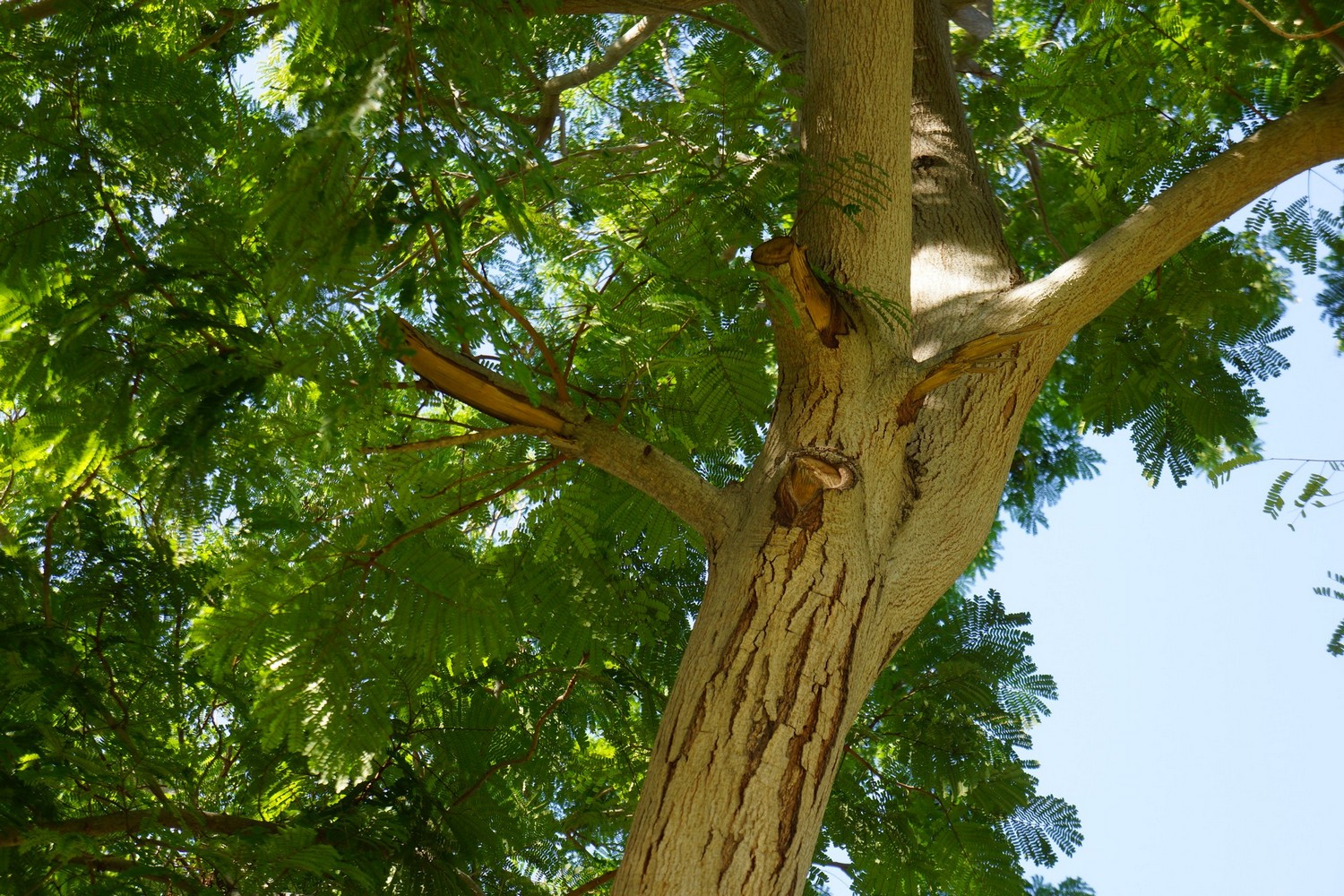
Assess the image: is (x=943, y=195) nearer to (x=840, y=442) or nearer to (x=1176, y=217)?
(x=1176, y=217)

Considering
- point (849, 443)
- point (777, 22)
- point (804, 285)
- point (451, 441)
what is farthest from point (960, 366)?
point (777, 22)

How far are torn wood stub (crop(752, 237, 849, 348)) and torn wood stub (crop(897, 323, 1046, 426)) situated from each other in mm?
272

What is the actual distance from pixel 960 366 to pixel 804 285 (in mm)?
492

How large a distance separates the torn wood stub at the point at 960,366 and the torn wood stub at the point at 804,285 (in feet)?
0.89

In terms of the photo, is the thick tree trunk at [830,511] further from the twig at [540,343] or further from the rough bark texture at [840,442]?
the twig at [540,343]

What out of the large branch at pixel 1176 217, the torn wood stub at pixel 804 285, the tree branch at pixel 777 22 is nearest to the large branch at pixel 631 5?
the tree branch at pixel 777 22

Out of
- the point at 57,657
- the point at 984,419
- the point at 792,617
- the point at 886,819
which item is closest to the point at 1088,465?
the point at 886,819

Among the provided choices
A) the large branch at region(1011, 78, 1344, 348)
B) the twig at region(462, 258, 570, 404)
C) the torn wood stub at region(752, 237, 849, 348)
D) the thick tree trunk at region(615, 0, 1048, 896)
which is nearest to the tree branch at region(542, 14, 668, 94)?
the thick tree trunk at region(615, 0, 1048, 896)

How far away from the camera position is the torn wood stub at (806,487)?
300 cm

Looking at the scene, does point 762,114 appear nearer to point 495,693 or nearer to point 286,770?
point 495,693

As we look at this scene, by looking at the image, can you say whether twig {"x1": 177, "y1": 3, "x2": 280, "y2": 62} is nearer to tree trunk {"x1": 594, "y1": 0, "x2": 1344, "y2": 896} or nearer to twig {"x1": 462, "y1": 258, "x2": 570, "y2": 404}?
twig {"x1": 462, "y1": 258, "x2": 570, "y2": 404}

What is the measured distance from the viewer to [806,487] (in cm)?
302

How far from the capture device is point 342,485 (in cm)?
318

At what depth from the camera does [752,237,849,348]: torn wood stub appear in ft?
10.3
